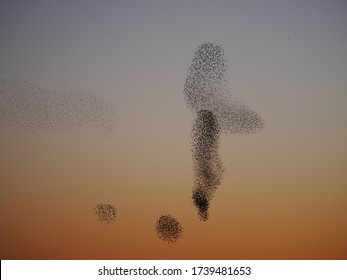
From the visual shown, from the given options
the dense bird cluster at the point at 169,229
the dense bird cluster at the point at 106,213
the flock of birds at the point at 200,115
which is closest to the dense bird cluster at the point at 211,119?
the flock of birds at the point at 200,115

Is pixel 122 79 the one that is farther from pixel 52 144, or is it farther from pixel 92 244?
pixel 92 244

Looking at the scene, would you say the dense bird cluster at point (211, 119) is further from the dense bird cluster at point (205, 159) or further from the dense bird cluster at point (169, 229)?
the dense bird cluster at point (169, 229)

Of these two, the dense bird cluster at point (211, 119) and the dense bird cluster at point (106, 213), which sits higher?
the dense bird cluster at point (211, 119)

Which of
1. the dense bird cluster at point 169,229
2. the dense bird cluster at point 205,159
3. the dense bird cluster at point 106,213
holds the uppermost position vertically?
the dense bird cluster at point 205,159

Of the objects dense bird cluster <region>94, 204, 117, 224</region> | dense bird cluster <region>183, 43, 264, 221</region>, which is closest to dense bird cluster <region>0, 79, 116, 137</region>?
dense bird cluster <region>94, 204, 117, 224</region>

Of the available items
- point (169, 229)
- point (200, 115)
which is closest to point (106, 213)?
point (169, 229)
